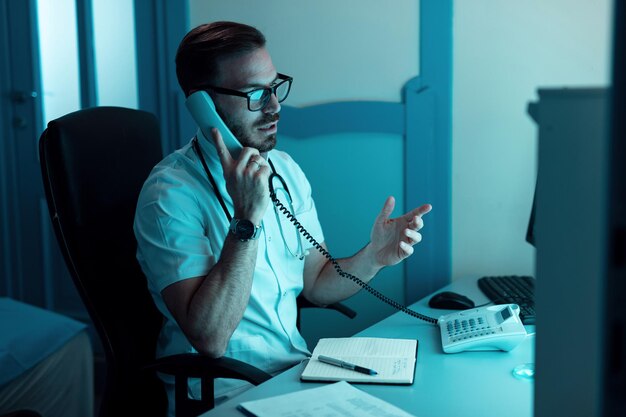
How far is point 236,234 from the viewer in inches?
54.2

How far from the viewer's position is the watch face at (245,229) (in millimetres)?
1374

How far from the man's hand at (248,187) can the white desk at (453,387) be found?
32 cm

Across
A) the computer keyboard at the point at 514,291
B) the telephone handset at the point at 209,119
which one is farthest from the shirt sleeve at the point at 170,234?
the computer keyboard at the point at 514,291

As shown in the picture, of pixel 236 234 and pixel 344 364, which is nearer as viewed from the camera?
pixel 344 364

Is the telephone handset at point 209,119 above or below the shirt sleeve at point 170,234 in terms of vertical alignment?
above

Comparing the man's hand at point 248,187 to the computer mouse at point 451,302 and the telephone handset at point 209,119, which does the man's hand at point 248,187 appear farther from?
the computer mouse at point 451,302

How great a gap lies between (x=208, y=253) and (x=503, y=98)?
1.03 m

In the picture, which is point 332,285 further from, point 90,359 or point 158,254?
point 90,359

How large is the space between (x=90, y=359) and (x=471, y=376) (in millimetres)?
1327

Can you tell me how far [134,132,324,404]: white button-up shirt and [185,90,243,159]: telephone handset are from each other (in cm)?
5

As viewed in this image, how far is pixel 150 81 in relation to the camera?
2457 millimetres

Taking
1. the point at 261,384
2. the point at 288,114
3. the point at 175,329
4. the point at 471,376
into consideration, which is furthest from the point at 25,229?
the point at 471,376

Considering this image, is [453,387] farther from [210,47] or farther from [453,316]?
[210,47]

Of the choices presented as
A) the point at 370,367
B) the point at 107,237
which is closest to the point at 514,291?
the point at 370,367
